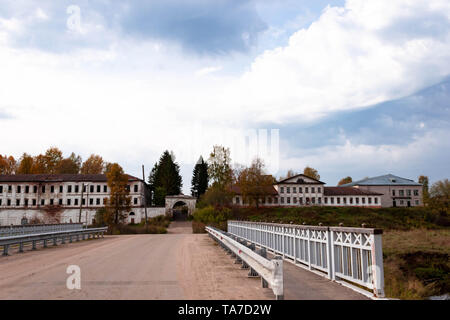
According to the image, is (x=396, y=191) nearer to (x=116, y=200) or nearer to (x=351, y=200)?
(x=351, y=200)

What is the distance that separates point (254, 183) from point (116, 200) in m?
33.9

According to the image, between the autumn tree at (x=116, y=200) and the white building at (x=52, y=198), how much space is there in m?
15.5

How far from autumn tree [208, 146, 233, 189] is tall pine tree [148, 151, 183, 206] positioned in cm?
1821

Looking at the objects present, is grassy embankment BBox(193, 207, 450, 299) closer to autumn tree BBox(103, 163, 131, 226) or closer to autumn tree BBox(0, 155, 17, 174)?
autumn tree BBox(103, 163, 131, 226)

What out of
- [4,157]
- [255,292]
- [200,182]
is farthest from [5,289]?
[4,157]

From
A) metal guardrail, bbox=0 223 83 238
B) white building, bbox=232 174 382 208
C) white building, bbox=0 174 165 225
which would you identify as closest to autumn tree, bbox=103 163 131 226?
white building, bbox=0 174 165 225

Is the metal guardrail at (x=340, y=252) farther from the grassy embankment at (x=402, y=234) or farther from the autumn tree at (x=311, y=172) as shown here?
the autumn tree at (x=311, y=172)

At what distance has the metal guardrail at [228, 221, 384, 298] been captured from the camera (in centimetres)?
668

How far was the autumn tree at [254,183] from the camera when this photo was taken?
277ft

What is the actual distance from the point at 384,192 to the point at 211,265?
318 ft

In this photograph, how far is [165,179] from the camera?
3831 inches

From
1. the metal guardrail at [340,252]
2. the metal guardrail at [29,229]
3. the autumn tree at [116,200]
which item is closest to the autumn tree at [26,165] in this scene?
the autumn tree at [116,200]
